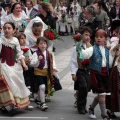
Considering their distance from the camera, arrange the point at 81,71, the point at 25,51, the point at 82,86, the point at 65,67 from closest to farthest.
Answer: the point at 82,86
the point at 81,71
the point at 25,51
the point at 65,67

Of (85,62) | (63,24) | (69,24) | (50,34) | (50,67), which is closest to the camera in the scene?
(85,62)

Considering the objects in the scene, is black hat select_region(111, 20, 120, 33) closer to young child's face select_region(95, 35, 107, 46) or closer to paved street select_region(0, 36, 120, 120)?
young child's face select_region(95, 35, 107, 46)

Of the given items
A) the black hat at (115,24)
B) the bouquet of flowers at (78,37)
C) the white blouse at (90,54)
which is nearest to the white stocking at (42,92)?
the bouquet of flowers at (78,37)

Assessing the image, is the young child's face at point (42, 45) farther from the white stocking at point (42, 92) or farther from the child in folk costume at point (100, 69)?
the child in folk costume at point (100, 69)

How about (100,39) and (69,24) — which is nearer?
(100,39)

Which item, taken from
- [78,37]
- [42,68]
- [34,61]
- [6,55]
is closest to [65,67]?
[42,68]

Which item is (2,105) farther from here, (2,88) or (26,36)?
(26,36)

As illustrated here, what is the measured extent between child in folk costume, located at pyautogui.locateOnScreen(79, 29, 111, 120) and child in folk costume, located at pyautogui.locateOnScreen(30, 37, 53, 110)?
46.8 inches

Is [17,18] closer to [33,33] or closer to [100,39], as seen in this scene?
[33,33]

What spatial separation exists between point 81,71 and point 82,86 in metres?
0.28

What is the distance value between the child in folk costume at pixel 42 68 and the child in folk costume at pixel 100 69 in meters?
1.19

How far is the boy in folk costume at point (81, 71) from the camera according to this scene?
8.11m

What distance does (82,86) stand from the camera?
8.09 meters

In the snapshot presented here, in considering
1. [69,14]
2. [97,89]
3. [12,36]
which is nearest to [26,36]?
[12,36]
